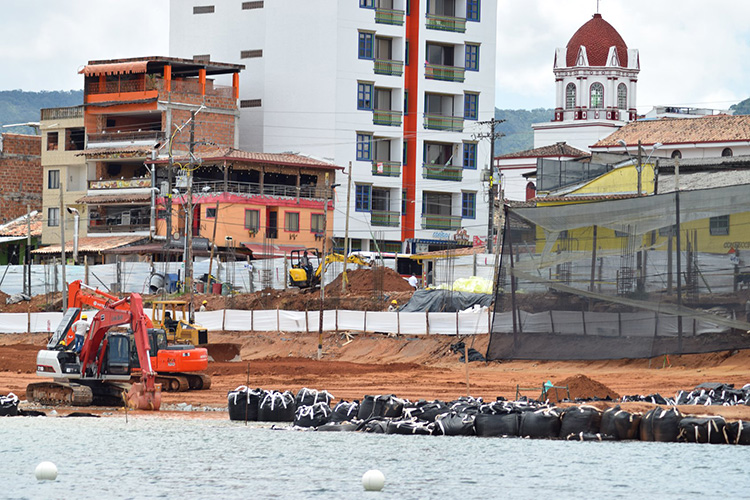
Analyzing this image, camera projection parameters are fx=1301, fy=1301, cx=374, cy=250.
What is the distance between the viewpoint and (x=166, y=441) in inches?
1167

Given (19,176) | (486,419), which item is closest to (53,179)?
(19,176)

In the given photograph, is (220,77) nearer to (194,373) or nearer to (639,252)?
(194,373)

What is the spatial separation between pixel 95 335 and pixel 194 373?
5.84 metres

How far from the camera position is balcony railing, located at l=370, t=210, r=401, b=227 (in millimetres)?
85000

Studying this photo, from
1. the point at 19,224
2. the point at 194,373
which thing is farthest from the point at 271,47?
the point at 194,373

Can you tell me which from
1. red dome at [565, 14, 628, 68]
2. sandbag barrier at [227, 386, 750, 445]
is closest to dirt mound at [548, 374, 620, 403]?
sandbag barrier at [227, 386, 750, 445]

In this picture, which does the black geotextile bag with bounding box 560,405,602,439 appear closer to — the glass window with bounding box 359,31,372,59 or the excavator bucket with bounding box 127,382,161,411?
the excavator bucket with bounding box 127,382,161,411

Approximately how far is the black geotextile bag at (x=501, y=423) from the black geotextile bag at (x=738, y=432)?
4.44 metres

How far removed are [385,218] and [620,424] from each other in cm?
5862

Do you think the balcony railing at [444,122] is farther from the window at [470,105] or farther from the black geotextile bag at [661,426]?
the black geotextile bag at [661,426]

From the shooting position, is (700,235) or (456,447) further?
(700,235)

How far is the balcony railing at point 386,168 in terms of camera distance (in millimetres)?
85625

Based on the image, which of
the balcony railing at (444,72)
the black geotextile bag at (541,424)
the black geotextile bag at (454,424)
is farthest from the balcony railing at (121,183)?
the black geotextile bag at (541,424)

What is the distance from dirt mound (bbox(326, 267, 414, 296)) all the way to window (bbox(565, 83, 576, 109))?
60946mm
